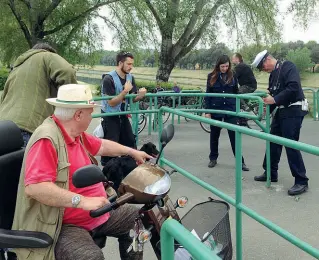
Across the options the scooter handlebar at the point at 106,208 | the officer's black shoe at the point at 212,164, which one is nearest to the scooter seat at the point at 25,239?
the scooter handlebar at the point at 106,208

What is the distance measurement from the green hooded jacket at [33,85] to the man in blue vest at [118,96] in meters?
1.62

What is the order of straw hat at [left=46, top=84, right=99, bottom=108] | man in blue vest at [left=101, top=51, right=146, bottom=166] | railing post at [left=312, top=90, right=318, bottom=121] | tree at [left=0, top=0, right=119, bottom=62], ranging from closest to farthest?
straw hat at [left=46, top=84, right=99, bottom=108], man in blue vest at [left=101, top=51, right=146, bottom=166], railing post at [left=312, top=90, right=318, bottom=121], tree at [left=0, top=0, right=119, bottom=62]

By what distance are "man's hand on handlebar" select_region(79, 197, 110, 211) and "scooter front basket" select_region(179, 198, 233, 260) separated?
0.69 metres

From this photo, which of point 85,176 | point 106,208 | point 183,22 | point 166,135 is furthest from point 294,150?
point 183,22

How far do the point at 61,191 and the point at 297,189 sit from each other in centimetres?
345

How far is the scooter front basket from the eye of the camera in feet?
8.79

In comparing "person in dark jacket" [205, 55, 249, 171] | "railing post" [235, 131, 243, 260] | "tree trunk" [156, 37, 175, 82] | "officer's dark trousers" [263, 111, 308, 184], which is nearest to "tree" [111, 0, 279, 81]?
"tree trunk" [156, 37, 175, 82]

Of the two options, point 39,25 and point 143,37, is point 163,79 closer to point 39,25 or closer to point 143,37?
point 143,37

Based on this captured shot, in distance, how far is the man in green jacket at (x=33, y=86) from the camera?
367cm

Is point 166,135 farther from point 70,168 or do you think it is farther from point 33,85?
point 33,85

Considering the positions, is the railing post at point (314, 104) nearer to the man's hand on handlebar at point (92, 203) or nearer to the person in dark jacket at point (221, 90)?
the person in dark jacket at point (221, 90)

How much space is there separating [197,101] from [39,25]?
749 cm

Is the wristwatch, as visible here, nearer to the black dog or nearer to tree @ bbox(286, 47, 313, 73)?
the black dog

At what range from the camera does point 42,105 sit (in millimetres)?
3771
